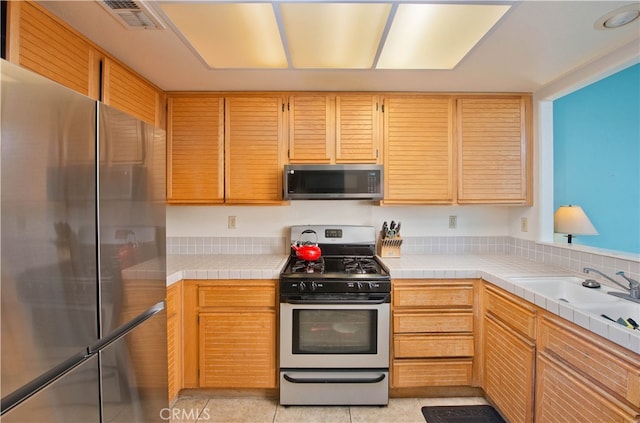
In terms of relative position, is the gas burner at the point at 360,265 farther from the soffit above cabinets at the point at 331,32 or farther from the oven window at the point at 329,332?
the soffit above cabinets at the point at 331,32

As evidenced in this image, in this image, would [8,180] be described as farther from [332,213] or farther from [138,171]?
[332,213]

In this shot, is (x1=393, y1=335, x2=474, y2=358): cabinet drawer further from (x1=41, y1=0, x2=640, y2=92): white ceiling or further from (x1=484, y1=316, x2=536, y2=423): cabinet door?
(x1=41, y1=0, x2=640, y2=92): white ceiling

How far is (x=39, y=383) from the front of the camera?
2.68ft

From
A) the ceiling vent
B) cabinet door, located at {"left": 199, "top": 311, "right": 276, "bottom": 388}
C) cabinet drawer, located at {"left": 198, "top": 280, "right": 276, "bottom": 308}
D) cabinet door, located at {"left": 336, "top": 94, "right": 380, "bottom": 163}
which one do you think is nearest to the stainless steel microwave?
cabinet door, located at {"left": 336, "top": 94, "right": 380, "bottom": 163}

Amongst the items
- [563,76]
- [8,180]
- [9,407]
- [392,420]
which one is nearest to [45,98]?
[8,180]

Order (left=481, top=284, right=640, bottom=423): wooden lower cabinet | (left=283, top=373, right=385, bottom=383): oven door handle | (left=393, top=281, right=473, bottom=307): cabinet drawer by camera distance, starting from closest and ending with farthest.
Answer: (left=481, top=284, right=640, bottom=423): wooden lower cabinet, (left=283, top=373, right=385, bottom=383): oven door handle, (left=393, top=281, right=473, bottom=307): cabinet drawer

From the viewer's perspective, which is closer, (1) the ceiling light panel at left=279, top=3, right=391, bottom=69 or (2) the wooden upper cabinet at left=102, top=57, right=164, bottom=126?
(1) the ceiling light panel at left=279, top=3, right=391, bottom=69

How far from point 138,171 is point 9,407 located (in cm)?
81

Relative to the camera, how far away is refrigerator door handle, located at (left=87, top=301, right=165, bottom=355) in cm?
100

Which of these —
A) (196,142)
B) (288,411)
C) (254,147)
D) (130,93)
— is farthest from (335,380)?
(130,93)

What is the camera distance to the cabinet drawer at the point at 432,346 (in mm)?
2080

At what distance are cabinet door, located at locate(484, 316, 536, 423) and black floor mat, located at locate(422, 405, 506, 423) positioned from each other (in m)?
0.09

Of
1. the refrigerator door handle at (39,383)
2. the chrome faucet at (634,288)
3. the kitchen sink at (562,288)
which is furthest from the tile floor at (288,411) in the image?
the refrigerator door handle at (39,383)

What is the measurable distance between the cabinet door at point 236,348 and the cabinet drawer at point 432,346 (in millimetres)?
884
